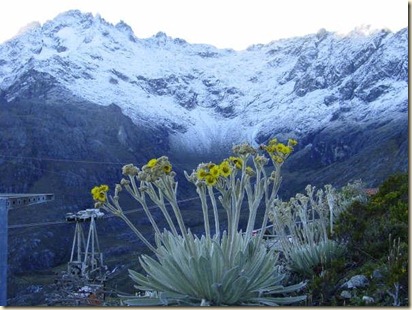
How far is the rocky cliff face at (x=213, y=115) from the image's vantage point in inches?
490

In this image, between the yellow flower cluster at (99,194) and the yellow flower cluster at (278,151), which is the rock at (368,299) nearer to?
the yellow flower cluster at (278,151)

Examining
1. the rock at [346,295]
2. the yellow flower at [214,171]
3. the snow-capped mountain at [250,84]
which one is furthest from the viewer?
the snow-capped mountain at [250,84]

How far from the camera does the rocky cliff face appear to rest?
12.4 m

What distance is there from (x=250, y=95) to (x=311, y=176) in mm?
8821

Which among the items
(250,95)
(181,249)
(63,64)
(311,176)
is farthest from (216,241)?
(63,64)

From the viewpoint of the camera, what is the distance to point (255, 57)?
19484 millimetres

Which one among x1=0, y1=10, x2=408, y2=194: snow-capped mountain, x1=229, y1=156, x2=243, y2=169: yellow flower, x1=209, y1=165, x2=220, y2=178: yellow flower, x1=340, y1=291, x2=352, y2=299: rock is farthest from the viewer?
x1=0, y1=10, x2=408, y2=194: snow-capped mountain

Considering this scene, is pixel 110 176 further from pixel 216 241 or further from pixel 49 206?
pixel 216 241

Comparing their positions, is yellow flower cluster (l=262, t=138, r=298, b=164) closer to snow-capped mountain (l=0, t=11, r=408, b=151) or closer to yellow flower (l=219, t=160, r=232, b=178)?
yellow flower (l=219, t=160, r=232, b=178)

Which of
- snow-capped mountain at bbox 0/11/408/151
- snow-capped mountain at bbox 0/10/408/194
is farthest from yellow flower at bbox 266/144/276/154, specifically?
snow-capped mountain at bbox 0/11/408/151

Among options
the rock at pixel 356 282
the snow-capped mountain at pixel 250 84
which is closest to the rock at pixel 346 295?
the rock at pixel 356 282

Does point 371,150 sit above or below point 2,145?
below

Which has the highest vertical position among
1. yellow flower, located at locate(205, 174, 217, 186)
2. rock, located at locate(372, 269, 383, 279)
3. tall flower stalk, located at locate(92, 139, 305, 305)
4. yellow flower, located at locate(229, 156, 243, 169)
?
yellow flower, located at locate(229, 156, 243, 169)

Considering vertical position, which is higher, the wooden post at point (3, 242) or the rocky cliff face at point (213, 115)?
the rocky cliff face at point (213, 115)
